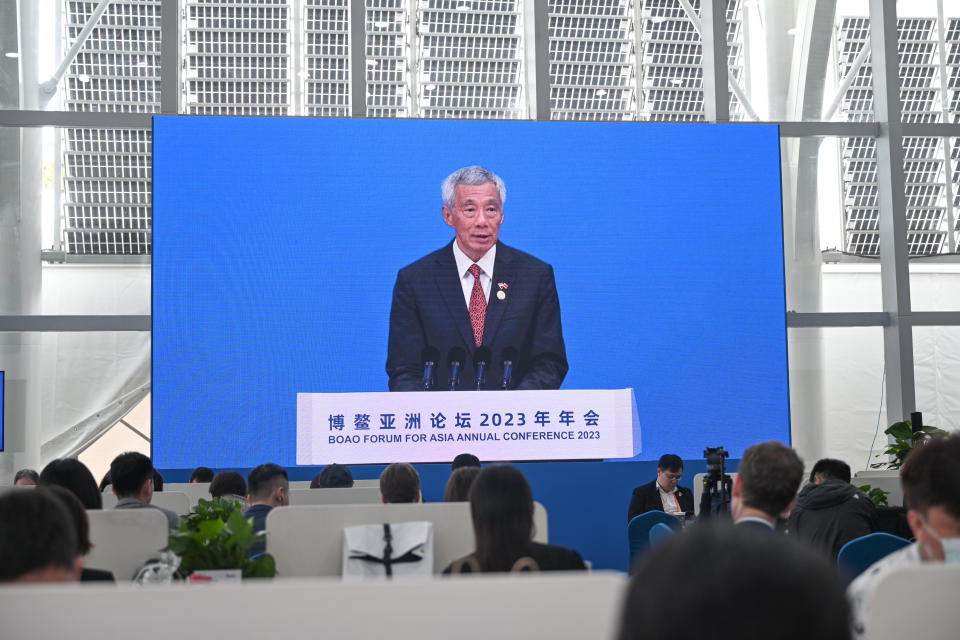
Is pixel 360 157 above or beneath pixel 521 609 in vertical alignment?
above

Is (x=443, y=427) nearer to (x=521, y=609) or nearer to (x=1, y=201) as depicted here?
(x=1, y=201)

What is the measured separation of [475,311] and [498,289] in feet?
0.82

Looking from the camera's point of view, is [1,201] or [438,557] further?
[1,201]

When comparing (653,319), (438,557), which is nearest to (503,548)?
(438,557)

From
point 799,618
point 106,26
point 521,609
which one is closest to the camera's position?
point 799,618

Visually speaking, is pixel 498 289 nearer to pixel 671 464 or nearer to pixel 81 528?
pixel 671 464

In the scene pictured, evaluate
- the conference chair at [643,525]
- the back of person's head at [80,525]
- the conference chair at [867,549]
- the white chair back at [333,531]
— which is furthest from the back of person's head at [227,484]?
the conference chair at [867,549]

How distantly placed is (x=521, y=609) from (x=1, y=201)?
8.01 meters

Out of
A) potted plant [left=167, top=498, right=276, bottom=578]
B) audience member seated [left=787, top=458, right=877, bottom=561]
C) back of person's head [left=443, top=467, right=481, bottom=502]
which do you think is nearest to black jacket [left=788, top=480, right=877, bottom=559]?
audience member seated [left=787, top=458, right=877, bottom=561]

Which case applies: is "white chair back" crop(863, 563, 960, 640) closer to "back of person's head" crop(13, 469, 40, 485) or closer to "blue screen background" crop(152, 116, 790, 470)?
"back of person's head" crop(13, 469, 40, 485)

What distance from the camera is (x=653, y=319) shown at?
773cm

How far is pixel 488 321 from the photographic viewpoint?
7566 millimetres

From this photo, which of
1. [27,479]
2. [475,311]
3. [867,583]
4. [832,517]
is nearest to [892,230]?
[475,311]

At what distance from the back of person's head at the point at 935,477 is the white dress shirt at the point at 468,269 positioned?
5.75m
